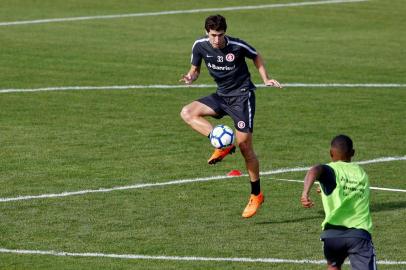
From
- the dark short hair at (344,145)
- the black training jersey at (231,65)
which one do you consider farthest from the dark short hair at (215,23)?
the dark short hair at (344,145)

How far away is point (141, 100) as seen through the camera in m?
29.1

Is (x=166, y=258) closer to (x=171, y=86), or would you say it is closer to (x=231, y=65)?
(x=231, y=65)

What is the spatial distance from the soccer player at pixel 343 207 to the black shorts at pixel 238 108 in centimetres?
602

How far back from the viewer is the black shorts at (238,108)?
18875mm

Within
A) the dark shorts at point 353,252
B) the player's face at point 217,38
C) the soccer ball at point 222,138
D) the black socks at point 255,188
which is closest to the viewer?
the dark shorts at point 353,252

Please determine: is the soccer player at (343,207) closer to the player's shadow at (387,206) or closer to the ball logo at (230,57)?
the player's shadow at (387,206)

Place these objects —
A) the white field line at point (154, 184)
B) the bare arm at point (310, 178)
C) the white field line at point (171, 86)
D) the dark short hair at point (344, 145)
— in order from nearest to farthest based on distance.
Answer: the bare arm at point (310, 178), the dark short hair at point (344, 145), the white field line at point (154, 184), the white field line at point (171, 86)

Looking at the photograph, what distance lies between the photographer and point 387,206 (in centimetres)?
1894

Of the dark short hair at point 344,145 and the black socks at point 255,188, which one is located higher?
the dark short hair at point 344,145

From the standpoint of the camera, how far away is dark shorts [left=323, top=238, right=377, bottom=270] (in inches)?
491

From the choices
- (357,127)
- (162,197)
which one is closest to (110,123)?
(357,127)

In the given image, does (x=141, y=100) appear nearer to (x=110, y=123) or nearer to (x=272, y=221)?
(x=110, y=123)

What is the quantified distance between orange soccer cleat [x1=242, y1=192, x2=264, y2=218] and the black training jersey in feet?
5.54

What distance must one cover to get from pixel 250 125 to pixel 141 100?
34.2ft
